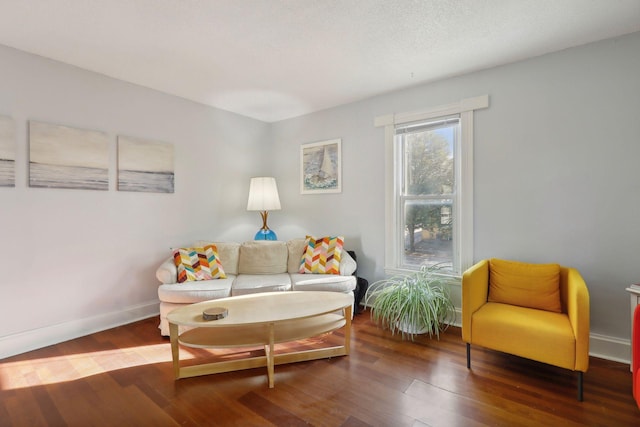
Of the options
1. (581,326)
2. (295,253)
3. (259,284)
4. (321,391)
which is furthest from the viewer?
(295,253)

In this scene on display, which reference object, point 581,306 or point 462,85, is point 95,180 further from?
point 581,306

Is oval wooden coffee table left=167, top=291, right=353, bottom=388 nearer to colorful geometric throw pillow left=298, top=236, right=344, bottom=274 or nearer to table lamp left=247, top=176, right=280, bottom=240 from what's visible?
colorful geometric throw pillow left=298, top=236, right=344, bottom=274

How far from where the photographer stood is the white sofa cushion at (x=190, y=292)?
2740 mm

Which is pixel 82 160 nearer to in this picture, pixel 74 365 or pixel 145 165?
pixel 145 165

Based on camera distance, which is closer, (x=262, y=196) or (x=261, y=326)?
(x=261, y=326)

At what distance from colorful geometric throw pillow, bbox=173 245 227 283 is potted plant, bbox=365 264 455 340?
1644mm

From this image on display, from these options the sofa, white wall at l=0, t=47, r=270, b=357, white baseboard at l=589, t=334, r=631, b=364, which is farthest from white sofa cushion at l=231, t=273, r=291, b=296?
white baseboard at l=589, t=334, r=631, b=364

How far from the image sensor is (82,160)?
2.80m

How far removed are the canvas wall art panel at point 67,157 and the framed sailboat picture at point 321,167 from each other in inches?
85.5

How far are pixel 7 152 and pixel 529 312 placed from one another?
13.5 feet

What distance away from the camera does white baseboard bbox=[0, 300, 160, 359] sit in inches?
96.1

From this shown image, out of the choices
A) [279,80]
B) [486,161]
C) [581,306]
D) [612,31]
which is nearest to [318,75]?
[279,80]

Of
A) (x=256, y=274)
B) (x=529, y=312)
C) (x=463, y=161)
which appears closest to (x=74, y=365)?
(x=256, y=274)

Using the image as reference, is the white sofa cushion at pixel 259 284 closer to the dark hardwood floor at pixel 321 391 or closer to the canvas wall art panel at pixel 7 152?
the dark hardwood floor at pixel 321 391
